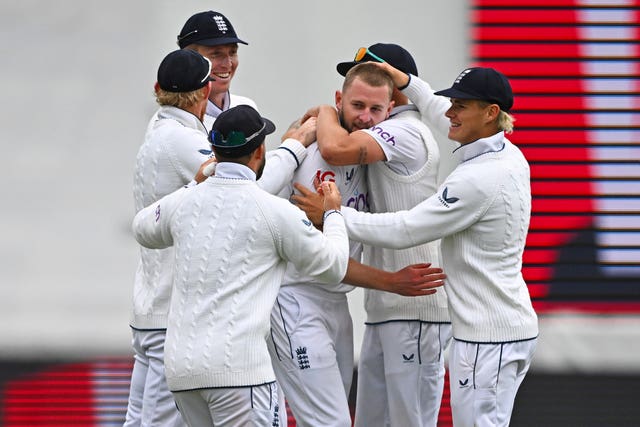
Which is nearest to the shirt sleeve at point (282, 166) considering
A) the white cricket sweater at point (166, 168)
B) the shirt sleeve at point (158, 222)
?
the white cricket sweater at point (166, 168)

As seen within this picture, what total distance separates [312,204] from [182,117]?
0.58 m

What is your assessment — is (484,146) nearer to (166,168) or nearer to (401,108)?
(401,108)

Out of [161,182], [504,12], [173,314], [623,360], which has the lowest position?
[623,360]

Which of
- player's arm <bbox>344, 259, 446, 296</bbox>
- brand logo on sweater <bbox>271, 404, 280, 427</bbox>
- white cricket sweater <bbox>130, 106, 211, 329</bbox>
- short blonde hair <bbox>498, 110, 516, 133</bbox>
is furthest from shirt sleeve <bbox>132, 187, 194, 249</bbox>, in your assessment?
short blonde hair <bbox>498, 110, 516, 133</bbox>

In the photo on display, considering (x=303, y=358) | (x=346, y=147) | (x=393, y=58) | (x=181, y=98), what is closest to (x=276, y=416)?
(x=303, y=358)

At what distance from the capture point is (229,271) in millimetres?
3902

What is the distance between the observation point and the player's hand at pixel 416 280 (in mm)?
4566

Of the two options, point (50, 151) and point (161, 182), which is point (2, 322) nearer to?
point (50, 151)

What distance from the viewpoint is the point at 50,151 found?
6312 millimetres

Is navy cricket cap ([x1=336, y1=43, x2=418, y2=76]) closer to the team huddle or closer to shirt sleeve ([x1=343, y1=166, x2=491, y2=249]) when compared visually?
the team huddle

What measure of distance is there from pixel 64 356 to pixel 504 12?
272cm

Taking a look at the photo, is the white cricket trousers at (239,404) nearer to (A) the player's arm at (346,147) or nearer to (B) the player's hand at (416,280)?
(B) the player's hand at (416,280)

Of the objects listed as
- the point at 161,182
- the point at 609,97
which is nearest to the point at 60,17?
the point at 161,182

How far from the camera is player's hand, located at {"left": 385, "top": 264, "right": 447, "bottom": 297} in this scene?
4.57m
